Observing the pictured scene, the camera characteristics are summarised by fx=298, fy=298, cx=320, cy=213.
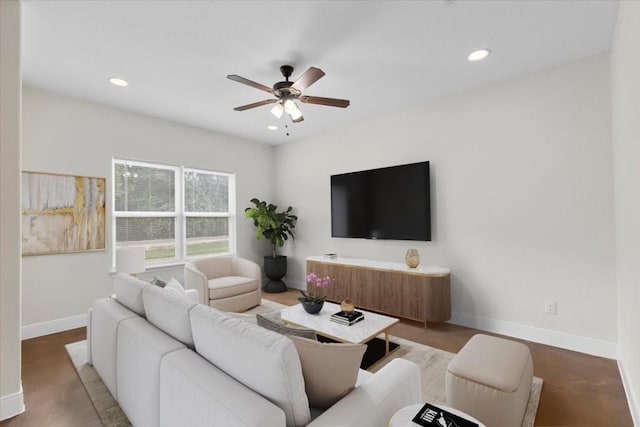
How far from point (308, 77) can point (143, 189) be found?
3.16 metres

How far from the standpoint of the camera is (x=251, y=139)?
17.9 ft

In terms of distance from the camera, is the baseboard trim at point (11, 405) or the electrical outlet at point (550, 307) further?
the electrical outlet at point (550, 307)

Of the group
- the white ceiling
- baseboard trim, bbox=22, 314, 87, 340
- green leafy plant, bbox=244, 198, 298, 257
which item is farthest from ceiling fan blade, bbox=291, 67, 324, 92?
baseboard trim, bbox=22, 314, 87, 340

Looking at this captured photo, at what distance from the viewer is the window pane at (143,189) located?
13.3ft

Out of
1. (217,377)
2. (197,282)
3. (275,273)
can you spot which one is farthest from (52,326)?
(217,377)

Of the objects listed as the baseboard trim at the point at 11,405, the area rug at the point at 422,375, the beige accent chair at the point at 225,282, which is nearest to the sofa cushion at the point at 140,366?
the area rug at the point at 422,375

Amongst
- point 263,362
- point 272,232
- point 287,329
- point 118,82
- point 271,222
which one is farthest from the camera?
point 272,232

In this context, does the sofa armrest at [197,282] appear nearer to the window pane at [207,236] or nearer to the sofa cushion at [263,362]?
the window pane at [207,236]

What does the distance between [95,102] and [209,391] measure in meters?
4.10

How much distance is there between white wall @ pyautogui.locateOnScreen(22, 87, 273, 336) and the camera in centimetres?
331

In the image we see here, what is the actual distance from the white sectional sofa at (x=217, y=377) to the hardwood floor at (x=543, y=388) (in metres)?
0.40

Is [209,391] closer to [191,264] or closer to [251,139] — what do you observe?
A: [191,264]

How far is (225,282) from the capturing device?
13.2ft

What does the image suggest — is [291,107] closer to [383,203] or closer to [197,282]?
[383,203]
